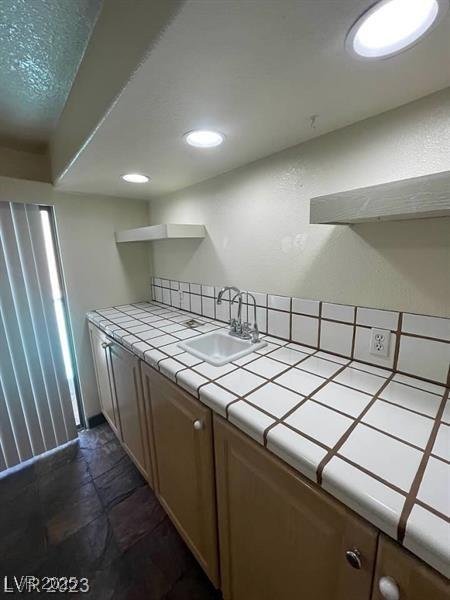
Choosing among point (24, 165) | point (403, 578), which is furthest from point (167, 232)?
point (403, 578)

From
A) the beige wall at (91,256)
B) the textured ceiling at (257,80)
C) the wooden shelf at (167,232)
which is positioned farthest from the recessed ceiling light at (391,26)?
the beige wall at (91,256)

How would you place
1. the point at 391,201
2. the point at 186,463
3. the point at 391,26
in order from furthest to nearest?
the point at 186,463 → the point at 391,201 → the point at 391,26

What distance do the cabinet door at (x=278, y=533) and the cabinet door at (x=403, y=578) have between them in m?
0.02

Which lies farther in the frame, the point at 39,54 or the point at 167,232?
the point at 167,232

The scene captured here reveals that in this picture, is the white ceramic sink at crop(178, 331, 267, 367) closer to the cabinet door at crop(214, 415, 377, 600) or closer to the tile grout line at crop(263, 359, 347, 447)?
Answer: the tile grout line at crop(263, 359, 347, 447)

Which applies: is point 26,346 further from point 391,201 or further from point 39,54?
point 391,201

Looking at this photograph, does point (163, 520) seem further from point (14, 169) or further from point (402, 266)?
point (14, 169)

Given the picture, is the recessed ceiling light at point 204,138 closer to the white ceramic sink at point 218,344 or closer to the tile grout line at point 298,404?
the white ceramic sink at point 218,344

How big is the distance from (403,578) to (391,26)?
3.71ft

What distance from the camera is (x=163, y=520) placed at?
52.8 inches

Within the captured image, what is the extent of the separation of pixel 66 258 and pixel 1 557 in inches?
64.9

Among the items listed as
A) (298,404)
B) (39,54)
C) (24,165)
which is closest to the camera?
(298,404)

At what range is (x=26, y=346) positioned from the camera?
5.48 ft

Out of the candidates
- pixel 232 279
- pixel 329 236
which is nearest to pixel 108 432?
pixel 232 279
